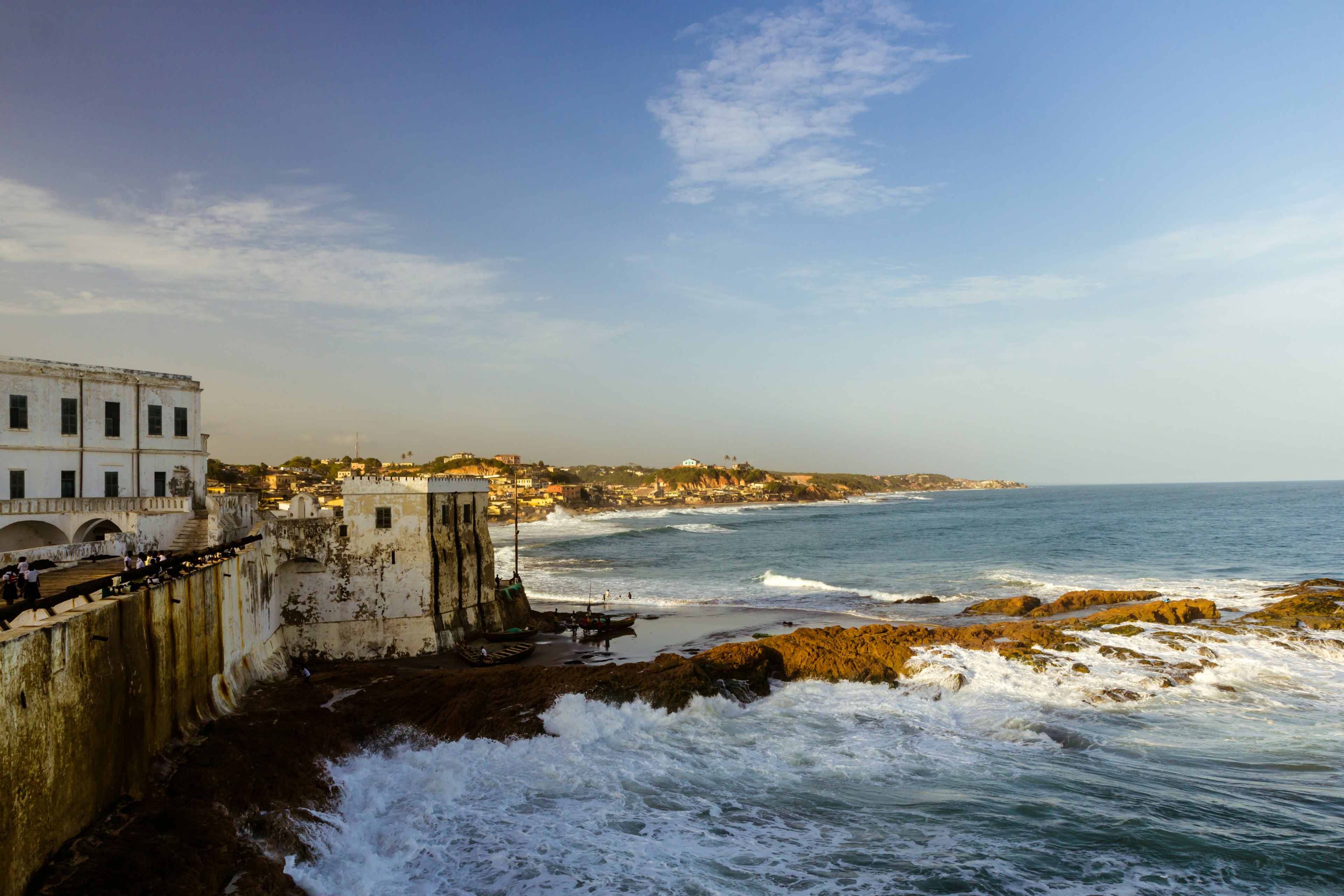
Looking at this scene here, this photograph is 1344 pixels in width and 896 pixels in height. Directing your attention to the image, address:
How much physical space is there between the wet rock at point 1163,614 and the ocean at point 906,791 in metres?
2.59

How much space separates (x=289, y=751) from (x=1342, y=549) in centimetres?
7056

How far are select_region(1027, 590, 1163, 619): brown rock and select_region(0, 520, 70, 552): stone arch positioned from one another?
1505 inches

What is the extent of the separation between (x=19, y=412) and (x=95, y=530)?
184 inches

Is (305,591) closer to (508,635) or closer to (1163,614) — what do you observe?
(508,635)

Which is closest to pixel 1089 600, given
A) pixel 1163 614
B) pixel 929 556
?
pixel 1163 614

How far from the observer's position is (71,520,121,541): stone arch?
24.3 metres

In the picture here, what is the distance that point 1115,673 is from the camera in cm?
2150

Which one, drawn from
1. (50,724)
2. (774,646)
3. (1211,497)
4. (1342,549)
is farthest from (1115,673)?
(1211,497)

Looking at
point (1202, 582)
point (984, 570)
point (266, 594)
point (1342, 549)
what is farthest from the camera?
point (1342, 549)

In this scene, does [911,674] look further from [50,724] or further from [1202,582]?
[1202,582]

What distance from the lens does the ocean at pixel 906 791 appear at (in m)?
11.6

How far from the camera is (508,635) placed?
2712 cm

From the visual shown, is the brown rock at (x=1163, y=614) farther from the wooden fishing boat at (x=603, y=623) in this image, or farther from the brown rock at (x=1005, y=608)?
the wooden fishing boat at (x=603, y=623)

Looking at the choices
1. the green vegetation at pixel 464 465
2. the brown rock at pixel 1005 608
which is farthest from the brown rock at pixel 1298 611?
the green vegetation at pixel 464 465
